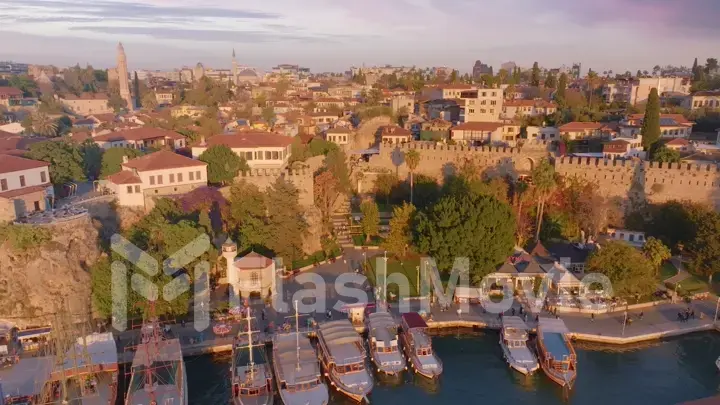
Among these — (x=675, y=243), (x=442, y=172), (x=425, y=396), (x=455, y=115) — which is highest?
(x=455, y=115)

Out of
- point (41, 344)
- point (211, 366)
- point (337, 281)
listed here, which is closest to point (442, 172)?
point (337, 281)

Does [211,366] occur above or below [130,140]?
below

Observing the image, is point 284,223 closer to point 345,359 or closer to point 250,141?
point 250,141

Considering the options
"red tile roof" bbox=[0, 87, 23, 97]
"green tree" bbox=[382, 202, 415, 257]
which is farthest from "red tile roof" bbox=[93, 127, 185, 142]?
"red tile roof" bbox=[0, 87, 23, 97]

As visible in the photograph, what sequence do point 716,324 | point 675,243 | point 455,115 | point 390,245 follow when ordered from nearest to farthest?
point 716,324 → point 390,245 → point 675,243 → point 455,115

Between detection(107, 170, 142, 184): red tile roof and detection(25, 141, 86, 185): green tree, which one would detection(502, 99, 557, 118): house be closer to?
detection(107, 170, 142, 184): red tile roof

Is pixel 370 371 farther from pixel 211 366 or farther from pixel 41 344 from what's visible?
pixel 41 344

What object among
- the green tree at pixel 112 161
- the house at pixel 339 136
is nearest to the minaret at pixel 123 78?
the house at pixel 339 136
